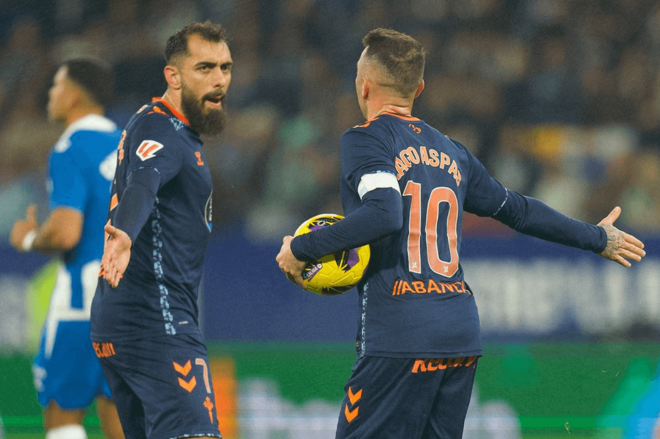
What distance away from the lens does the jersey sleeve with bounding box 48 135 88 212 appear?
15.5 feet

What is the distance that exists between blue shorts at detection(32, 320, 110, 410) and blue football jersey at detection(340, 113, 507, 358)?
166 centimetres

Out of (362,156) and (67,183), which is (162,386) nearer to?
(362,156)

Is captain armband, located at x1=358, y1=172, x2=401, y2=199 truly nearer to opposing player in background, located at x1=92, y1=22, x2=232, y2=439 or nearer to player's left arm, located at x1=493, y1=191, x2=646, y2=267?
player's left arm, located at x1=493, y1=191, x2=646, y2=267

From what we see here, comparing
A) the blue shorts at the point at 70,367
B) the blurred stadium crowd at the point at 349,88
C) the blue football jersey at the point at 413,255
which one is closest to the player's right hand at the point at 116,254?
the blue football jersey at the point at 413,255

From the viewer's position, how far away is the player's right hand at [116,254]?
3312 mm

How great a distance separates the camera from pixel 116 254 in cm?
335

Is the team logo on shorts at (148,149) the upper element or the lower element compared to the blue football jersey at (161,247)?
upper

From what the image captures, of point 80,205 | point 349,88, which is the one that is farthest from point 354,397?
point 349,88

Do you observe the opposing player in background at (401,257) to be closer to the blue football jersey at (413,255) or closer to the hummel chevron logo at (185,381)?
the blue football jersey at (413,255)

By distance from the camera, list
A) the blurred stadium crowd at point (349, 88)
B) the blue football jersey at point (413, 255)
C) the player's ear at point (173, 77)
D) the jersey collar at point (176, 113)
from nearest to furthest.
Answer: the blue football jersey at point (413, 255), the jersey collar at point (176, 113), the player's ear at point (173, 77), the blurred stadium crowd at point (349, 88)

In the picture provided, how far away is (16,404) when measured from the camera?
6602 mm

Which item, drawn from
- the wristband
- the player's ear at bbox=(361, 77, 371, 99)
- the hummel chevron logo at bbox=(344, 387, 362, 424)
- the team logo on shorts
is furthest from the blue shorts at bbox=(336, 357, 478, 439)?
the wristband

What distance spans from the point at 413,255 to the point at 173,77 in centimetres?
135

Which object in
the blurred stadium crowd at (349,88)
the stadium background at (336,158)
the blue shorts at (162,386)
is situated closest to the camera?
the blue shorts at (162,386)
